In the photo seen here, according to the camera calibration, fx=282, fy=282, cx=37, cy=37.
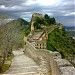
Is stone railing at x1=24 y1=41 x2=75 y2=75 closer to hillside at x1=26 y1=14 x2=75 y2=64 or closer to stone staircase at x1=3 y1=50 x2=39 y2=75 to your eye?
stone staircase at x1=3 y1=50 x2=39 y2=75

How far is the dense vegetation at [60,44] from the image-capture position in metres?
105

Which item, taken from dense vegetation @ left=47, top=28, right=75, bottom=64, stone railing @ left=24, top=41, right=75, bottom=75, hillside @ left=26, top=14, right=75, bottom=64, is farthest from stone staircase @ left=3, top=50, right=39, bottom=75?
hillside @ left=26, top=14, right=75, bottom=64

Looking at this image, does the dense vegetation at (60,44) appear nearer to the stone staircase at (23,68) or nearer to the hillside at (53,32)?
the hillside at (53,32)

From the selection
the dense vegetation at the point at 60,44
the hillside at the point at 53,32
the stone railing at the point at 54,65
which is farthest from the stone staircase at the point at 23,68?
the hillside at the point at 53,32

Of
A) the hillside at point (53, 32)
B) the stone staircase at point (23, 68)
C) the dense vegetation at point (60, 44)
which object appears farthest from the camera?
the hillside at point (53, 32)

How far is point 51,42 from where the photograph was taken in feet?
345

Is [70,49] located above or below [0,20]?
below

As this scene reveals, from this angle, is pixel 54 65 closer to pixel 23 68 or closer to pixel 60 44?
pixel 23 68

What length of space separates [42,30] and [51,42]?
257 inches

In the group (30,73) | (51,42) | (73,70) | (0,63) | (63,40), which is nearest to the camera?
(73,70)

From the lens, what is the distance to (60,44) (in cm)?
11638

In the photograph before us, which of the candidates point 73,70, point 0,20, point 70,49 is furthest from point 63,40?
point 73,70

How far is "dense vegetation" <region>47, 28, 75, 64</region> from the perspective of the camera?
344ft

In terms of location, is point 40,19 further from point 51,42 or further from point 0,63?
point 0,63
